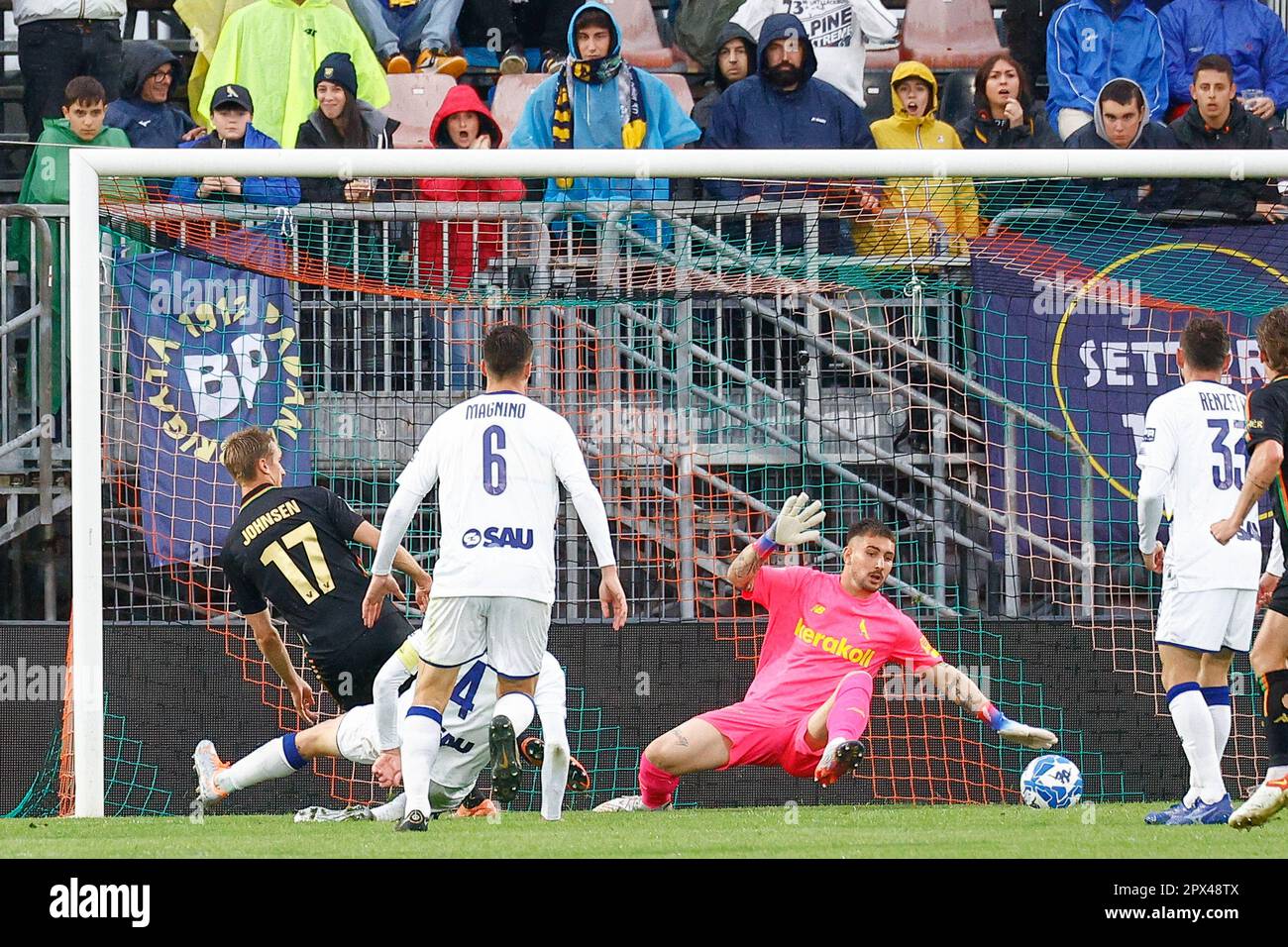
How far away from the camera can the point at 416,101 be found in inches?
410

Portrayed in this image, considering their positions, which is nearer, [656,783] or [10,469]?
[656,783]

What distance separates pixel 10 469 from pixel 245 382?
1.26 m

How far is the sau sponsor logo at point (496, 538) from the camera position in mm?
6301

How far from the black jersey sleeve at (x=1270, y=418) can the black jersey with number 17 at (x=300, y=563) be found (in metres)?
3.50

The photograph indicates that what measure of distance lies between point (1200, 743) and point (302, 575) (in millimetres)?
3638

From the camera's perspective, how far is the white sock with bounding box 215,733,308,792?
7422 millimetres

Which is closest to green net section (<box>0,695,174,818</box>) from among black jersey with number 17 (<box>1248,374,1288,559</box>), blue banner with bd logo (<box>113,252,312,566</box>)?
blue banner with bd logo (<box>113,252,312,566</box>)

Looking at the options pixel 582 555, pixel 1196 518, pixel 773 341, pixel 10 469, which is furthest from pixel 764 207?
pixel 10 469

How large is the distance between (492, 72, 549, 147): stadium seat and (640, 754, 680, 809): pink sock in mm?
4259

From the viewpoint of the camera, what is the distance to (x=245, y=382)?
8.89m

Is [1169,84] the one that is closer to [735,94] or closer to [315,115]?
[735,94]

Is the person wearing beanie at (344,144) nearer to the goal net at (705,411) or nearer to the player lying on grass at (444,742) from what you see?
the goal net at (705,411)
